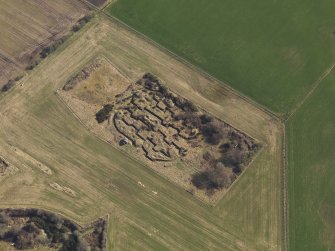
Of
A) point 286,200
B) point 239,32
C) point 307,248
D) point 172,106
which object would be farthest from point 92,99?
point 307,248

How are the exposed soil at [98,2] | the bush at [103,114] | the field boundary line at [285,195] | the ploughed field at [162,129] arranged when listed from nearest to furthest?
the field boundary line at [285,195] → the ploughed field at [162,129] → the bush at [103,114] → the exposed soil at [98,2]

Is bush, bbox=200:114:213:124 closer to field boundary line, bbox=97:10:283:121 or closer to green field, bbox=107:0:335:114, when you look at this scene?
field boundary line, bbox=97:10:283:121

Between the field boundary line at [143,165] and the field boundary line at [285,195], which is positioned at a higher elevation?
the field boundary line at [285,195]

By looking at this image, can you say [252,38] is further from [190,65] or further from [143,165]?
[143,165]

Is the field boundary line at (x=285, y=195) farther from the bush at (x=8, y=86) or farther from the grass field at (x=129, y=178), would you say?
the bush at (x=8, y=86)

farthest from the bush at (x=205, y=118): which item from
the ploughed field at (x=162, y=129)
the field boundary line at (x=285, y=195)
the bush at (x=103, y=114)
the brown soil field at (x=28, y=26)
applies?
the brown soil field at (x=28, y=26)

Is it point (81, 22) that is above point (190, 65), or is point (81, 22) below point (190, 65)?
below

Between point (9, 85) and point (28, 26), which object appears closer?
point (9, 85)

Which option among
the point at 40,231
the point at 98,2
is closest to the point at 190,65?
the point at 98,2
